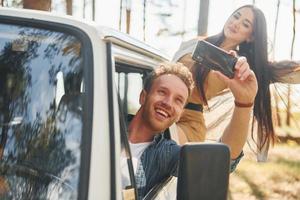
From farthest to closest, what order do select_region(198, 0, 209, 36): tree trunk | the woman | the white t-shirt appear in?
select_region(198, 0, 209, 36): tree trunk < the woman < the white t-shirt

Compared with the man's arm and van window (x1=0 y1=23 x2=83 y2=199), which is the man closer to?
van window (x1=0 y1=23 x2=83 y2=199)

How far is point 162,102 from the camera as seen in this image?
2.29 m

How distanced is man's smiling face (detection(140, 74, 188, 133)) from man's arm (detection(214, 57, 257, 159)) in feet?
3.78

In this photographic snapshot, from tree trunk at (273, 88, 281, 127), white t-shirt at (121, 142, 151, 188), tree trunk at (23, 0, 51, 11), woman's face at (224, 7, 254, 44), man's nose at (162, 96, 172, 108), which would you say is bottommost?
tree trunk at (273, 88, 281, 127)

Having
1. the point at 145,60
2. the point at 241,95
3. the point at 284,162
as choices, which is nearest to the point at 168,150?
the point at 145,60

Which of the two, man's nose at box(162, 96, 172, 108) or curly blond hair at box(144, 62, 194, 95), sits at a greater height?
curly blond hair at box(144, 62, 194, 95)

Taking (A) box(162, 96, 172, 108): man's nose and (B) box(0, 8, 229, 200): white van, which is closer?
(B) box(0, 8, 229, 200): white van

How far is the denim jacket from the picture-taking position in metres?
2.27

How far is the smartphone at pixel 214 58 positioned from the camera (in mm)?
3455

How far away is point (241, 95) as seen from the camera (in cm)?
377

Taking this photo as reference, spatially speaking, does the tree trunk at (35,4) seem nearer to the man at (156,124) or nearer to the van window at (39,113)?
the man at (156,124)

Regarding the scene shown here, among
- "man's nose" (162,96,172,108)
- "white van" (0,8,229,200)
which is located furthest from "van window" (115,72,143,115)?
"white van" (0,8,229,200)

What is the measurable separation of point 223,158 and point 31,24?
2.44 feet

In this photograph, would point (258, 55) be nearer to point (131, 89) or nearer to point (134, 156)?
point (131, 89)
